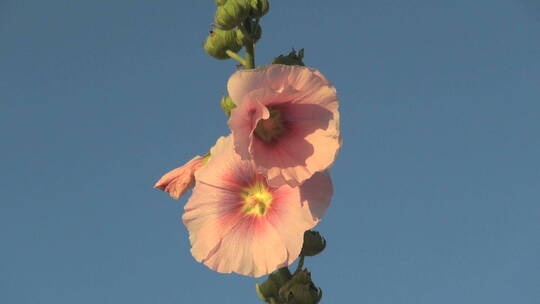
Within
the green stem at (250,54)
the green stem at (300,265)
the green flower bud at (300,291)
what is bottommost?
the green flower bud at (300,291)

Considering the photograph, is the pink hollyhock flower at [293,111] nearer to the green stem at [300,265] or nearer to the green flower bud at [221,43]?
the green stem at [300,265]

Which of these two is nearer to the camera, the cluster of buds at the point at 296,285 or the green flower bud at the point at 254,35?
the cluster of buds at the point at 296,285

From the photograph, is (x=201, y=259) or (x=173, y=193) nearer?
(x=201, y=259)

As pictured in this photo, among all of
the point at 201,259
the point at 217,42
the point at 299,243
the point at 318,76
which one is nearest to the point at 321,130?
the point at 318,76

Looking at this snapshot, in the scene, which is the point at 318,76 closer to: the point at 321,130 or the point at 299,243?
the point at 321,130

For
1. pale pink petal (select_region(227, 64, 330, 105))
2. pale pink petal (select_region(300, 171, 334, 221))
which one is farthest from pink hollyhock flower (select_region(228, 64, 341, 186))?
pale pink petal (select_region(300, 171, 334, 221))

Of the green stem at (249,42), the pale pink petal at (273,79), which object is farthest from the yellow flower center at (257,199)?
the green stem at (249,42)

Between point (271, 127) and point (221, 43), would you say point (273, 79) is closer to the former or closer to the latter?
point (271, 127)

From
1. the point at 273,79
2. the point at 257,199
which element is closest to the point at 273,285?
the point at 257,199
